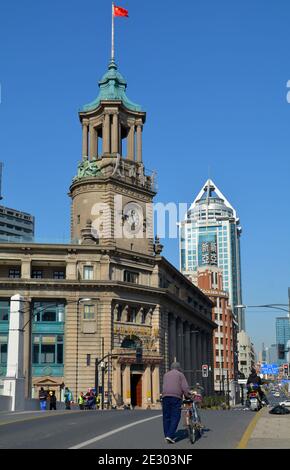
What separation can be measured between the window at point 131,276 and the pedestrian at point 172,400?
56475mm

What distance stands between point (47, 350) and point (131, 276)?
42.8 ft

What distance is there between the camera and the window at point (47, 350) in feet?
211

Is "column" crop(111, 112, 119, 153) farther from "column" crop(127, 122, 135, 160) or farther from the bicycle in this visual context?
the bicycle

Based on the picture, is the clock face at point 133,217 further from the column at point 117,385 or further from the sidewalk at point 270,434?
the sidewalk at point 270,434

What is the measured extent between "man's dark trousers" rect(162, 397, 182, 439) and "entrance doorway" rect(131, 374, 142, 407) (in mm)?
55870

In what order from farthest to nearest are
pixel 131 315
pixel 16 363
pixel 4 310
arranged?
1. pixel 131 315
2. pixel 4 310
3. pixel 16 363

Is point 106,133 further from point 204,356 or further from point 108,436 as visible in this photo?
point 108,436

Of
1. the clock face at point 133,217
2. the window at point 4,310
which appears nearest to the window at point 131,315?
the clock face at point 133,217

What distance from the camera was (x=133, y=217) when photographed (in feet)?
253

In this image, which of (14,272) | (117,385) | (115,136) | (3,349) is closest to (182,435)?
(117,385)

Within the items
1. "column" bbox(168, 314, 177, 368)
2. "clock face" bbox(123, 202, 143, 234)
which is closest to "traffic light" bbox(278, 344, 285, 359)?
"column" bbox(168, 314, 177, 368)

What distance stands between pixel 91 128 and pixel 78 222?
1398cm
